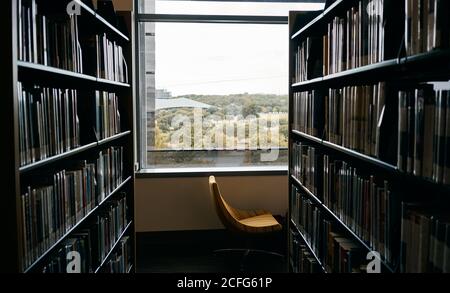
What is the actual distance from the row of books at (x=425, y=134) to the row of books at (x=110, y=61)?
5.81 feet

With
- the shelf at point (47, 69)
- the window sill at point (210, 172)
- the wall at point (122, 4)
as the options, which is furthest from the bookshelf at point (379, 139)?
the wall at point (122, 4)

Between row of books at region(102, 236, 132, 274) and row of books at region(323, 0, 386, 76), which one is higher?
row of books at region(323, 0, 386, 76)

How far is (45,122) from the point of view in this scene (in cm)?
194

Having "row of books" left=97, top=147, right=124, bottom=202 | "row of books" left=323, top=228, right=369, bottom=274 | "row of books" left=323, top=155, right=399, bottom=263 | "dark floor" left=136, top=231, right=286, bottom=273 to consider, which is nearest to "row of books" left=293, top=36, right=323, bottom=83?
"row of books" left=323, top=155, right=399, bottom=263

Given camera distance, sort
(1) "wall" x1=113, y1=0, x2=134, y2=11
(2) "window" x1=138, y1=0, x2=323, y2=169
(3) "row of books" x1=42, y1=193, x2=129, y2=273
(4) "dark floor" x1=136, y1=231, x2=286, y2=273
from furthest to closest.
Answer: (2) "window" x1=138, y1=0, x2=323, y2=169
(1) "wall" x1=113, y1=0, x2=134, y2=11
(4) "dark floor" x1=136, y1=231, x2=286, y2=273
(3) "row of books" x1=42, y1=193, x2=129, y2=273

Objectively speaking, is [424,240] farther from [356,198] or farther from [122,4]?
[122,4]

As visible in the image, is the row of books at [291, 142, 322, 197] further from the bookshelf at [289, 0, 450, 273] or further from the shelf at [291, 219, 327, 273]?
the shelf at [291, 219, 327, 273]

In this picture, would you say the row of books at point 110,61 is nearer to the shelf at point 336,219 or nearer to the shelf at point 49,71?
the shelf at point 49,71

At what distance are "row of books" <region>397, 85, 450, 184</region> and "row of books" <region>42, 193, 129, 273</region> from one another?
149 centimetres

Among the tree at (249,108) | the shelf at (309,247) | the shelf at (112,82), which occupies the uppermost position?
the shelf at (112,82)

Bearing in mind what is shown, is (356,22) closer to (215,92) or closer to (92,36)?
(92,36)

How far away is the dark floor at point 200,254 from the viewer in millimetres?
4137

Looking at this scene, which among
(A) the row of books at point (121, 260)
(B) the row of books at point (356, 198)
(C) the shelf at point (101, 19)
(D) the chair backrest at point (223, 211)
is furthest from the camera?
(D) the chair backrest at point (223, 211)

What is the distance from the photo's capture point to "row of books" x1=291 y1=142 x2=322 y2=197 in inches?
118
